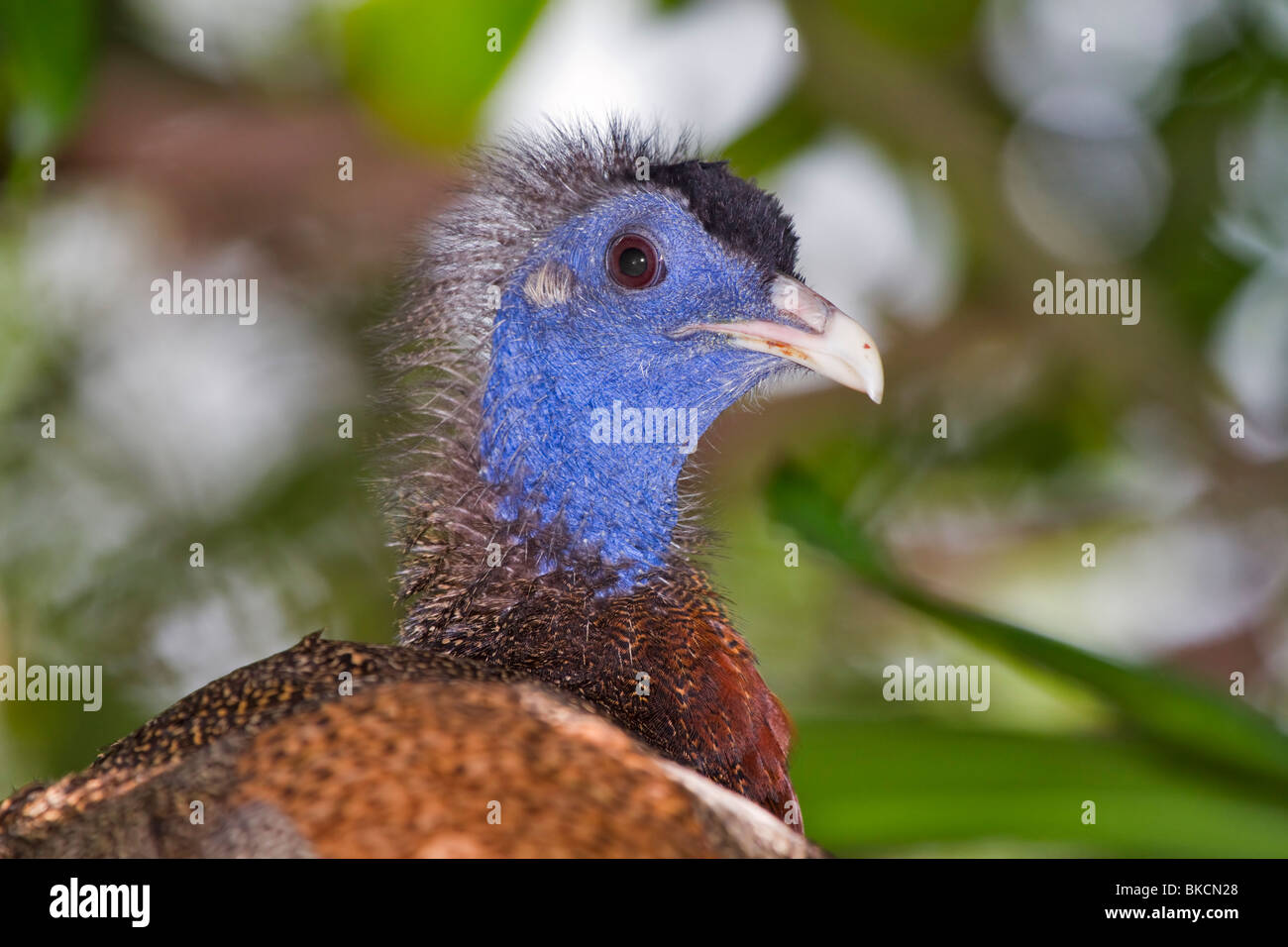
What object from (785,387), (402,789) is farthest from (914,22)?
(402,789)

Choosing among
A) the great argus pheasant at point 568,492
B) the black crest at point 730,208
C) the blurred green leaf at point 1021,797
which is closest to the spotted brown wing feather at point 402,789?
the great argus pheasant at point 568,492

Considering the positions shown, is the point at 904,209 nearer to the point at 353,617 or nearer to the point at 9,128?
the point at 353,617

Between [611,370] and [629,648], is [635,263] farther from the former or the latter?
[629,648]

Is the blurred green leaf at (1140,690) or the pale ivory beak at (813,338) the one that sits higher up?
the pale ivory beak at (813,338)

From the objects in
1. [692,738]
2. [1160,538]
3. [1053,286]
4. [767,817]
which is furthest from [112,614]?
[1160,538]

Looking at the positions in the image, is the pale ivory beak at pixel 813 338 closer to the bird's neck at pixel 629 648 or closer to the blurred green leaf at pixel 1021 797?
the bird's neck at pixel 629 648

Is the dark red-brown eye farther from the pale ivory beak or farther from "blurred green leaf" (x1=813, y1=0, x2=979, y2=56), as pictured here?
"blurred green leaf" (x1=813, y1=0, x2=979, y2=56)
